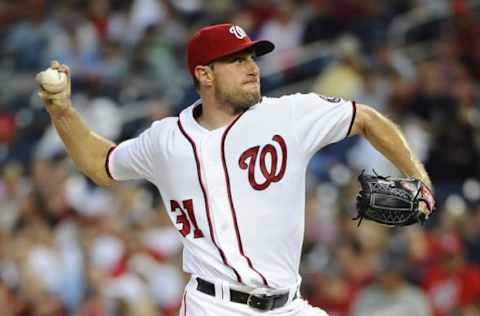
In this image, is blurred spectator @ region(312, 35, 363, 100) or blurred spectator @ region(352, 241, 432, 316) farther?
blurred spectator @ region(312, 35, 363, 100)

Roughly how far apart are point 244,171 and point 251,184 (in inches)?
2.5

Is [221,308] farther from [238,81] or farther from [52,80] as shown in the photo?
[52,80]

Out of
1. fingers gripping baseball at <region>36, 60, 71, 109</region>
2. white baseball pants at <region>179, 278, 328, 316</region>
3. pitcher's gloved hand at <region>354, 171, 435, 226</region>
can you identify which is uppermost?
fingers gripping baseball at <region>36, 60, 71, 109</region>

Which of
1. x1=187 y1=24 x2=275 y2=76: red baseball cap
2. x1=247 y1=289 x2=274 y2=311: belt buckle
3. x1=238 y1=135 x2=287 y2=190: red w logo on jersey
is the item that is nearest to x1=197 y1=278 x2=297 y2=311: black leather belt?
x1=247 y1=289 x2=274 y2=311: belt buckle

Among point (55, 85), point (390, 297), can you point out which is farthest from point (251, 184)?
point (390, 297)

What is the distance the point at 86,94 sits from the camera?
11.4 m

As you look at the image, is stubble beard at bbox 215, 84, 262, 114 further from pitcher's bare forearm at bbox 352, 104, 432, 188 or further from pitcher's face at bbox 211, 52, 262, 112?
pitcher's bare forearm at bbox 352, 104, 432, 188

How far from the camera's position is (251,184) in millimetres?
4891

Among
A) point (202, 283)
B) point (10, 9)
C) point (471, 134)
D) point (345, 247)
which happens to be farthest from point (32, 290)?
point (10, 9)

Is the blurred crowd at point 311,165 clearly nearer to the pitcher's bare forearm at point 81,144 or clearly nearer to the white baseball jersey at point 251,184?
the pitcher's bare forearm at point 81,144

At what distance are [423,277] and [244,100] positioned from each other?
11.9 feet

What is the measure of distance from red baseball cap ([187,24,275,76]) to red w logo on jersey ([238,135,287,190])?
1.34ft

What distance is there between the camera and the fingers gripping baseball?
5230mm

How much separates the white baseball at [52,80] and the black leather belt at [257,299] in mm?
1122
